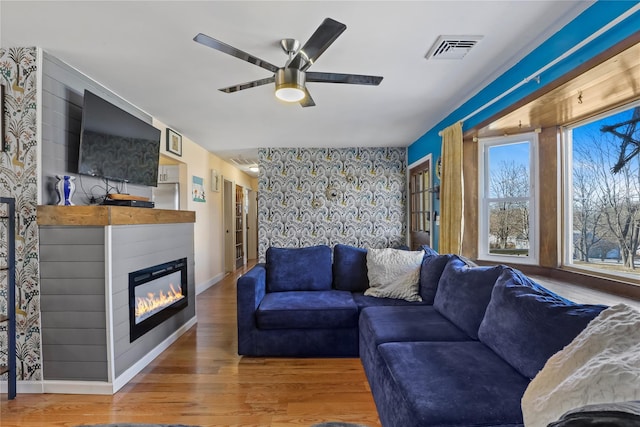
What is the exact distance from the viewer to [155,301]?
269 cm

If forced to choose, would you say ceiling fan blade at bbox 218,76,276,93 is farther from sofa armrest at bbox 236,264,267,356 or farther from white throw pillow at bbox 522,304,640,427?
white throw pillow at bbox 522,304,640,427

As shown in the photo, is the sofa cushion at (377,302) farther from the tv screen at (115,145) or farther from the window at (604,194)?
the tv screen at (115,145)

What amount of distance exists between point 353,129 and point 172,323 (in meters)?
3.17

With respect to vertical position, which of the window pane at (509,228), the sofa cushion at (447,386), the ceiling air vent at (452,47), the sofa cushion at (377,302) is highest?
the ceiling air vent at (452,47)

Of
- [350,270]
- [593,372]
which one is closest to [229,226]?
[350,270]

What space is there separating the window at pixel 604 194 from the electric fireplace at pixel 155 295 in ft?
11.4

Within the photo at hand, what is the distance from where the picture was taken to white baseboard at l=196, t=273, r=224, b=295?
474 centimetres

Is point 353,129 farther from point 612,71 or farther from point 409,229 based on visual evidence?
point 612,71

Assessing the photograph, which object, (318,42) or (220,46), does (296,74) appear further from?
(220,46)

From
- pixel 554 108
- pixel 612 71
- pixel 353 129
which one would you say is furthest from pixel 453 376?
pixel 353 129

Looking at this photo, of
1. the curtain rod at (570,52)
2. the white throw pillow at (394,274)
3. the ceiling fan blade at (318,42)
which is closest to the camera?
the curtain rod at (570,52)

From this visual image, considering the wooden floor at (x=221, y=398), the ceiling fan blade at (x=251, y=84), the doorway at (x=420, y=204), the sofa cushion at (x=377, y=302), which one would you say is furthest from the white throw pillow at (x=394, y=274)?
the ceiling fan blade at (x=251, y=84)

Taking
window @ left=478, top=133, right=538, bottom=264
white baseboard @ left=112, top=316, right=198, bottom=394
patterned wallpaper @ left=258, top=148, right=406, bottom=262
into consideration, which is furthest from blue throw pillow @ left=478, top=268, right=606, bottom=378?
patterned wallpaper @ left=258, top=148, right=406, bottom=262

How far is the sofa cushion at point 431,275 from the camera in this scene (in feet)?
8.39
